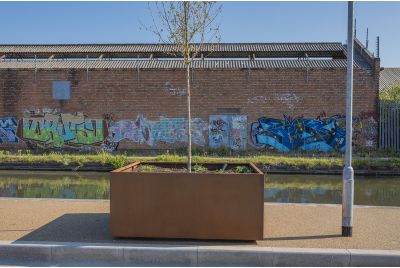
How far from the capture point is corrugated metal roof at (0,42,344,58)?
82.3ft

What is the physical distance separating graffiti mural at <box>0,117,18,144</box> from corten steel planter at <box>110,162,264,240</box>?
61.2ft

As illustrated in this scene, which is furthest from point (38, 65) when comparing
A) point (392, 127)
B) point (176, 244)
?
point (176, 244)

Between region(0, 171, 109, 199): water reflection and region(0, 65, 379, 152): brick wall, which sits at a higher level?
region(0, 65, 379, 152): brick wall

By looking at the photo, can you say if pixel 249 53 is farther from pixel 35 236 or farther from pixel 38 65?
pixel 35 236

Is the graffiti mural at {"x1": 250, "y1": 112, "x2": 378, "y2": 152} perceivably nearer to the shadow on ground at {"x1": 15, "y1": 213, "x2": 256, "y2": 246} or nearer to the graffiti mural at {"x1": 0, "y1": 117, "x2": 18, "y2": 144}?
the graffiti mural at {"x1": 0, "y1": 117, "x2": 18, "y2": 144}

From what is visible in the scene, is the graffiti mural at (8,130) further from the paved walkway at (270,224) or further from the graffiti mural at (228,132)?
the paved walkway at (270,224)

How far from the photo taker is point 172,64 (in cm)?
2381

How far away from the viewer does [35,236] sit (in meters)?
6.17

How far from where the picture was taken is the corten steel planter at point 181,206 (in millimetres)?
5992

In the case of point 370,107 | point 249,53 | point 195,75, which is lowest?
point 370,107

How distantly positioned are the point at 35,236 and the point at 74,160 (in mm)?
10385

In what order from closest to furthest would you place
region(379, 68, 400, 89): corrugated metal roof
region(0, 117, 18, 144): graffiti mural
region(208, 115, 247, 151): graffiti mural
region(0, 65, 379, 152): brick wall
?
region(0, 65, 379, 152): brick wall < region(208, 115, 247, 151): graffiti mural < region(0, 117, 18, 144): graffiti mural < region(379, 68, 400, 89): corrugated metal roof

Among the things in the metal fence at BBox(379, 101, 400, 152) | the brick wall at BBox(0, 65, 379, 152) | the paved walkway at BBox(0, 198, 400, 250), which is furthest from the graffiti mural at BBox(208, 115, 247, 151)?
the paved walkway at BBox(0, 198, 400, 250)

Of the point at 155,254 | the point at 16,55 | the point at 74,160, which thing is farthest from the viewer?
the point at 16,55
